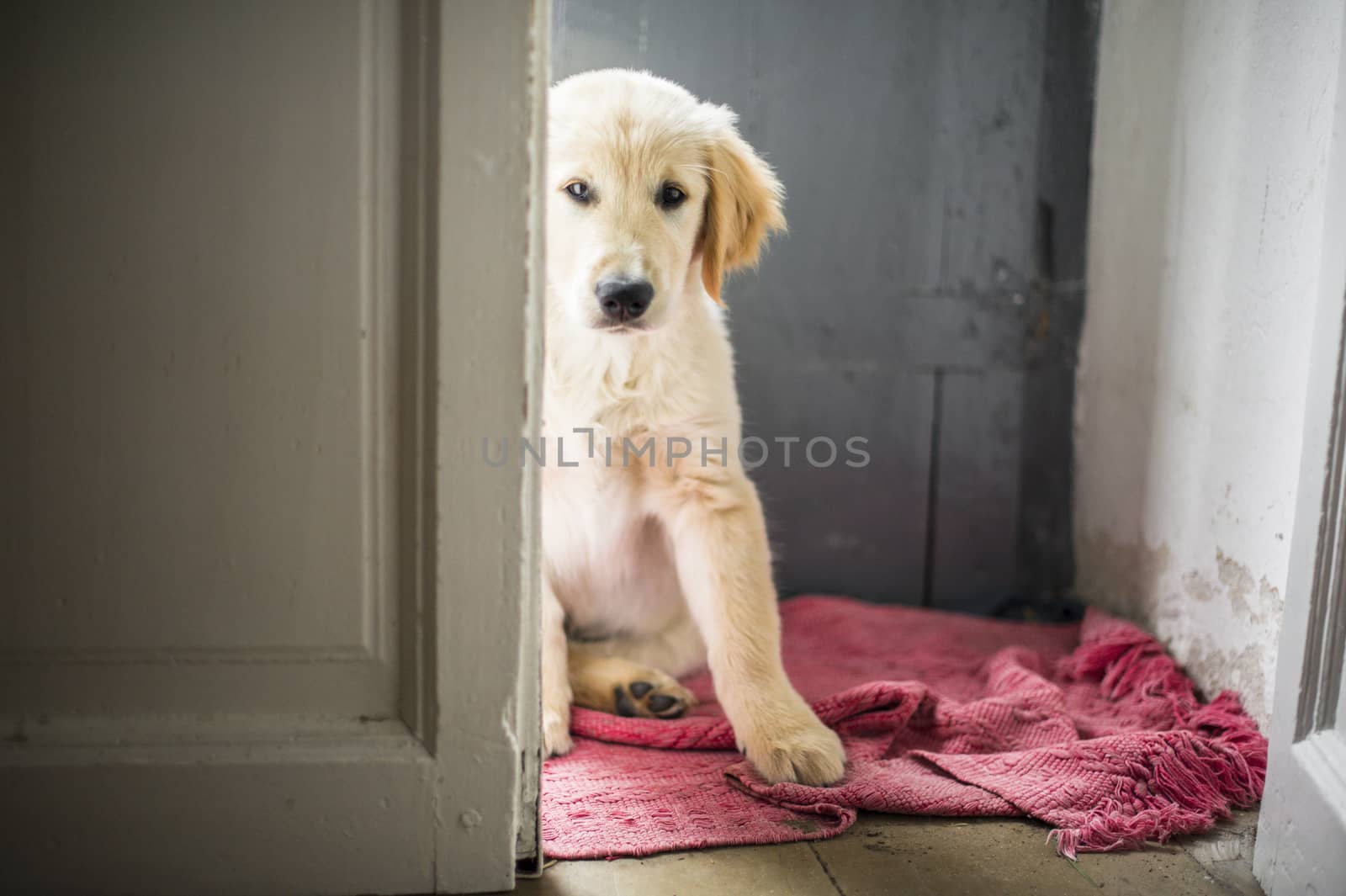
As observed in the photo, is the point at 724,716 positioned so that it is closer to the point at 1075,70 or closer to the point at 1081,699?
the point at 1081,699

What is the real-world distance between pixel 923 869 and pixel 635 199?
1.31 meters

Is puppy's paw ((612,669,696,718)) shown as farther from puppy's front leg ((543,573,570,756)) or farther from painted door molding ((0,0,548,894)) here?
painted door molding ((0,0,548,894))

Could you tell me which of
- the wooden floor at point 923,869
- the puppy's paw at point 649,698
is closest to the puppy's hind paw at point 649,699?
the puppy's paw at point 649,698

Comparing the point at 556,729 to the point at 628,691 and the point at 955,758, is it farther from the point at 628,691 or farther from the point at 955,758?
the point at 955,758

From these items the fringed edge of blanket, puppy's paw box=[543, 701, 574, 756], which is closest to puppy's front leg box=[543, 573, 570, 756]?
puppy's paw box=[543, 701, 574, 756]

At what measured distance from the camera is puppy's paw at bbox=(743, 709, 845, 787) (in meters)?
1.86

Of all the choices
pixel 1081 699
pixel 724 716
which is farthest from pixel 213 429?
pixel 1081 699

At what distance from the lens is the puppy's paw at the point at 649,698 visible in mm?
2201

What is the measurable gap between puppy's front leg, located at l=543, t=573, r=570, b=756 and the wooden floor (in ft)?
1.42

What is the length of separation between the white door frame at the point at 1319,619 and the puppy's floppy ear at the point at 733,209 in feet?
3.57

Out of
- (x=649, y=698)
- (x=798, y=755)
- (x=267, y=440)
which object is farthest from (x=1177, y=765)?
(x=267, y=440)

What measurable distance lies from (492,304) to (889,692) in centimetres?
127

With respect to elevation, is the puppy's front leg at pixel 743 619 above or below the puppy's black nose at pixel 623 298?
below

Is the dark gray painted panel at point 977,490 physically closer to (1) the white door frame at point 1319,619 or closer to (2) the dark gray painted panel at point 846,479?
(2) the dark gray painted panel at point 846,479
